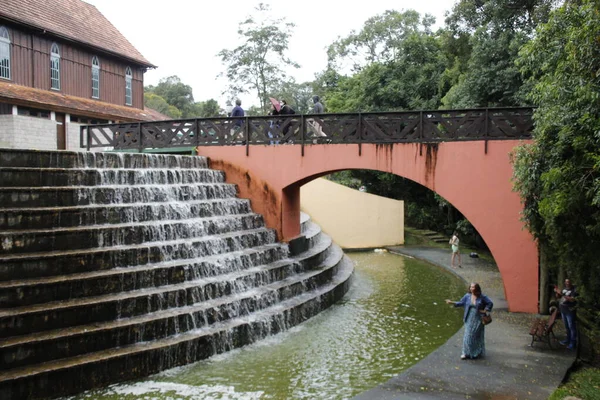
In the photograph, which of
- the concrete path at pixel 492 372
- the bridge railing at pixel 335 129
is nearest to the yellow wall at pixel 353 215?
the bridge railing at pixel 335 129

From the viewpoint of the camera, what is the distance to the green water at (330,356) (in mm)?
7398

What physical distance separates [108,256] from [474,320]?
254 inches

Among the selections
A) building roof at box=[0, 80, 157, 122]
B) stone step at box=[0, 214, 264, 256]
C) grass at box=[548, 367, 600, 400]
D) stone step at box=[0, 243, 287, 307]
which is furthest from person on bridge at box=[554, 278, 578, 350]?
building roof at box=[0, 80, 157, 122]

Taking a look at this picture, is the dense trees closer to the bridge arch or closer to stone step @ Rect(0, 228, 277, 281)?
the bridge arch

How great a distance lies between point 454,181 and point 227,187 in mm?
6177

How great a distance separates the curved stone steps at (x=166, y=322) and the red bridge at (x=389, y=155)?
7.57ft

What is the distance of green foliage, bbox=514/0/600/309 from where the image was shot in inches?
277

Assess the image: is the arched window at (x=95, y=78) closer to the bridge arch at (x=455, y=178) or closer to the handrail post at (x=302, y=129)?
the bridge arch at (x=455, y=178)

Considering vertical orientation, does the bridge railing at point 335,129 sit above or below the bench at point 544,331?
above

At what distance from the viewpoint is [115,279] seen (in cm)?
877

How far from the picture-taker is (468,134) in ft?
39.3

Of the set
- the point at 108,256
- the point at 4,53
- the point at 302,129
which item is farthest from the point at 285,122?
the point at 4,53

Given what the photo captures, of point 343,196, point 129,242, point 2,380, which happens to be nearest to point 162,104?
point 343,196

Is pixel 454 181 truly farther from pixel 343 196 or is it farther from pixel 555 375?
pixel 343 196
